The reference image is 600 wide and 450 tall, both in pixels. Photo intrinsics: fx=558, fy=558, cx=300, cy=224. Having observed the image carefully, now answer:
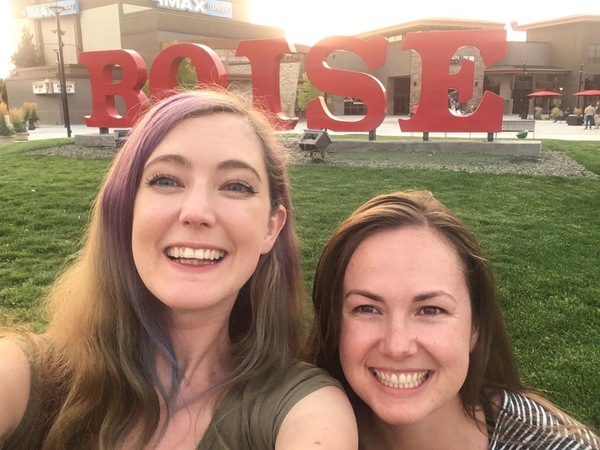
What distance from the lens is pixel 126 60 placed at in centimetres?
1531

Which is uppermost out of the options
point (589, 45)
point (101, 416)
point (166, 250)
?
point (589, 45)

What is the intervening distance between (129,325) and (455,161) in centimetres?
1132

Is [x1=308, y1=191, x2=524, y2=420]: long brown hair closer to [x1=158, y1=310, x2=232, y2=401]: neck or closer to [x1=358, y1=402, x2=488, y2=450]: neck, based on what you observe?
[x1=358, y1=402, x2=488, y2=450]: neck

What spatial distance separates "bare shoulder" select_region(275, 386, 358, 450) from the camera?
149 cm

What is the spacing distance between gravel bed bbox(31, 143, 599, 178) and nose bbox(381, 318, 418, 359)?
903 cm

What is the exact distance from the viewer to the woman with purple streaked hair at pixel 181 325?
162cm

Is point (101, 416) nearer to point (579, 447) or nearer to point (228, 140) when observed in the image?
point (228, 140)

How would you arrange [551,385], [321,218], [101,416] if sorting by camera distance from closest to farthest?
[101,416]
[551,385]
[321,218]

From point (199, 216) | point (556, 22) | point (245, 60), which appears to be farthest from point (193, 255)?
point (556, 22)

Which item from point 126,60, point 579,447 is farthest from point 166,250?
point 126,60

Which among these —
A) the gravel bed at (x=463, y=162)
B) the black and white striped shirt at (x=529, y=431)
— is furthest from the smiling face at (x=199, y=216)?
the gravel bed at (x=463, y=162)

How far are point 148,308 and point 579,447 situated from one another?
1.46m

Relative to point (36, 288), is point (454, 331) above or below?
above

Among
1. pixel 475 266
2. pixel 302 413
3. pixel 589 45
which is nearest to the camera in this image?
pixel 302 413
